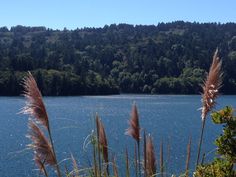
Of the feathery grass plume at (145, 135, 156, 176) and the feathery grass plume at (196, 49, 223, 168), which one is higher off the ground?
the feathery grass plume at (196, 49, 223, 168)

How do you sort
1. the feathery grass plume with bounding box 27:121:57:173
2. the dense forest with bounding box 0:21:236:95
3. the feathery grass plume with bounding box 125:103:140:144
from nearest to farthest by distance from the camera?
the feathery grass plume with bounding box 27:121:57:173 → the feathery grass plume with bounding box 125:103:140:144 → the dense forest with bounding box 0:21:236:95

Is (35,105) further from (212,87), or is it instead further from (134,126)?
(212,87)

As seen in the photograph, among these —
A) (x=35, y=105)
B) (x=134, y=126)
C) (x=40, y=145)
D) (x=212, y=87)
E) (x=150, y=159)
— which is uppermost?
(x=212, y=87)

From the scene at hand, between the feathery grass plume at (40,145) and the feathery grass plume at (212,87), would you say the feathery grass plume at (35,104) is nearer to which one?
the feathery grass plume at (40,145)

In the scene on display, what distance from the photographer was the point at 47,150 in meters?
3.91

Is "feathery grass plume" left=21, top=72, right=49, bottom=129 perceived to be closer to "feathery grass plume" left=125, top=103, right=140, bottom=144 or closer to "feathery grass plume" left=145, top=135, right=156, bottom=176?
"feathery grass plume" left=125, top=103, right=140, bottom=144

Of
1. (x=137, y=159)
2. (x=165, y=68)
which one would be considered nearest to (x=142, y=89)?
(x=165, y=68)

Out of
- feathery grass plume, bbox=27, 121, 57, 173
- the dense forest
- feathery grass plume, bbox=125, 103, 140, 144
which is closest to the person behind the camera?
feathery grass plume, bbox=27, 121, 57, 173

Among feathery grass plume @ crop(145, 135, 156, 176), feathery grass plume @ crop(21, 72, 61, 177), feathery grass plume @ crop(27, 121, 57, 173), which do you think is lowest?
feathery grass plume @ crop(145, 135, 156, 176)

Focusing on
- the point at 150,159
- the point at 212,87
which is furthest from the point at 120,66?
the point at 212,87

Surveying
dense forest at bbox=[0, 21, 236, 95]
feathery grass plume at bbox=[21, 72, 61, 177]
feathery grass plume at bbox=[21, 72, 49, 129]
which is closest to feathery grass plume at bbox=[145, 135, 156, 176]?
feathery grass plume at bbox=[21, 72, 61, 177]

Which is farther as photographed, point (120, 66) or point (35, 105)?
point (120, 66)

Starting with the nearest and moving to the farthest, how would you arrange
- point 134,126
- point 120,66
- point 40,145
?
point 40,145, point 134,126, point 120,66

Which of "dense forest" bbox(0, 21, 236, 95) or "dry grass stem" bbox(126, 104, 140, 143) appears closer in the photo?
"dry grass stem" bbox(126, 104, 140, 143)
